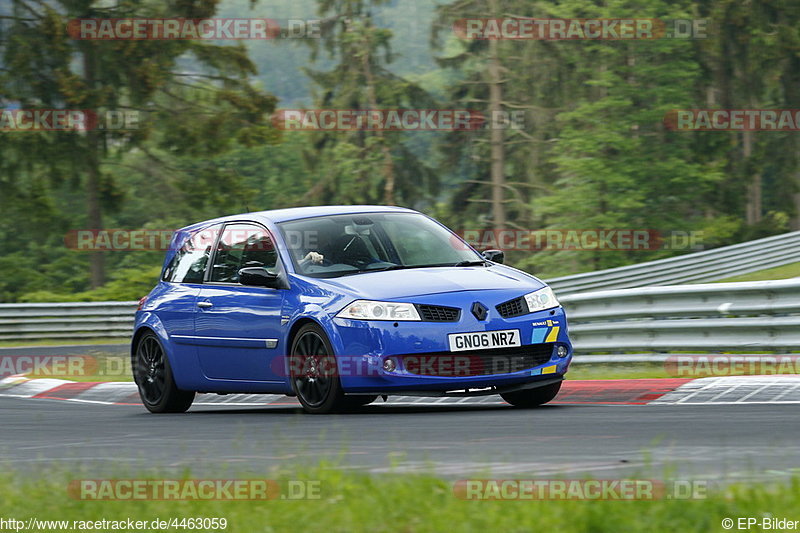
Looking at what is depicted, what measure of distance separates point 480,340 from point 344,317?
3.21ft

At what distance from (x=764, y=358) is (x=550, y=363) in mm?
2477

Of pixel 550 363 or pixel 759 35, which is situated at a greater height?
pixel 759 35

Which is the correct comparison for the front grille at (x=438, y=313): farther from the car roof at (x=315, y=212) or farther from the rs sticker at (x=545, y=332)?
the car roof at (x=315, y=212)

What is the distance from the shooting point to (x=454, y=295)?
9422 millimetres

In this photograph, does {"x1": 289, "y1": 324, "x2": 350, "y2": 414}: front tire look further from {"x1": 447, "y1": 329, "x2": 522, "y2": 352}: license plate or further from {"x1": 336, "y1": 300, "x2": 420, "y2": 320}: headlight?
{"x1": 447, "y1": 329, "x2": 522, "y2": 352}: license plate

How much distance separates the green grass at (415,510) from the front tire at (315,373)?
12.4 feet

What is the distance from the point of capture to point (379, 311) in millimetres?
9367

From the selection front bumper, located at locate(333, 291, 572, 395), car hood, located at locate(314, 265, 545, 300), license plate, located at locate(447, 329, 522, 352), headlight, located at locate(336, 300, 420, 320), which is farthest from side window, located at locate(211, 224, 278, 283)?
license plate, located at locate(447, 329, 522, 352)

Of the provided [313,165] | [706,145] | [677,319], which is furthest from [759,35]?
[677,319]

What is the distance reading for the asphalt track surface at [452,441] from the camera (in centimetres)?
608

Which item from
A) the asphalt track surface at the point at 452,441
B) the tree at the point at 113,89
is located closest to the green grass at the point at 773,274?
the tree at the point at 113,89

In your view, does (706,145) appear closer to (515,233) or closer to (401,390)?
(515,233)

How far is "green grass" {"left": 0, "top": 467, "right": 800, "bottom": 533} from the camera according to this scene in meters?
4.48

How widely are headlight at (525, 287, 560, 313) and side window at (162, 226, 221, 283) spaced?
3.12 m
